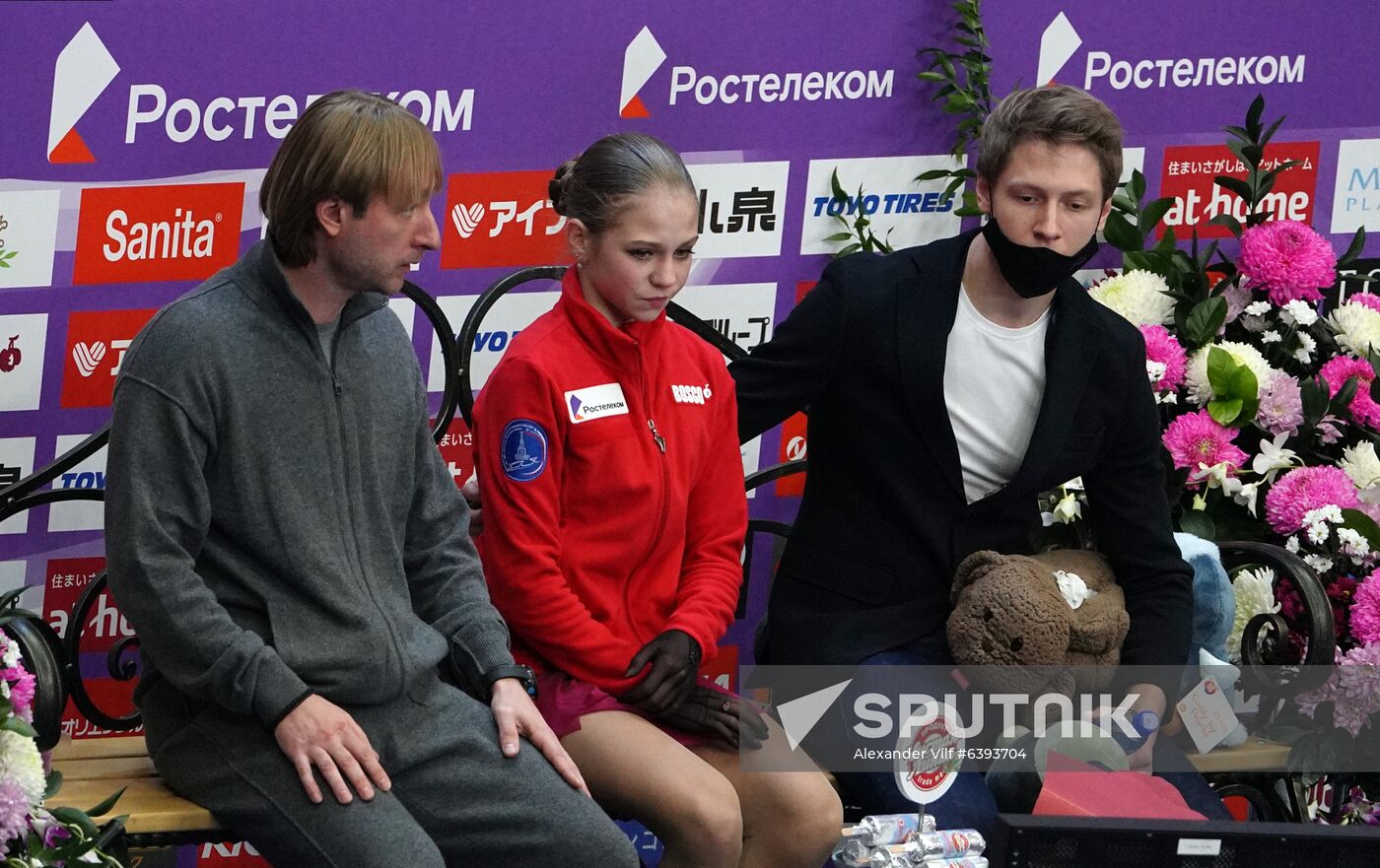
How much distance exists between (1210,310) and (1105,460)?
0.58 meters

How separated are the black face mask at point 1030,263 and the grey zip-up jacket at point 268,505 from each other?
1.00 metres

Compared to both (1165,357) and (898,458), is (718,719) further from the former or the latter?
(1165,357)

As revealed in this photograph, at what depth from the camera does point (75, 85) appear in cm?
314

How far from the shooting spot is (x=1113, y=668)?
291cm

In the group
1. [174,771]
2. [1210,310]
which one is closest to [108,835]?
[174,771]

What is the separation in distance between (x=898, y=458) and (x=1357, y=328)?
118cm

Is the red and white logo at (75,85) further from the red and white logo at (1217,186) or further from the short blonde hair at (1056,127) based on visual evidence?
the red and white logo at (1217,186)

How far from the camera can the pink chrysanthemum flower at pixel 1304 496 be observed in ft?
10.8

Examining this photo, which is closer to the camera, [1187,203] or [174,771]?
[174,771]

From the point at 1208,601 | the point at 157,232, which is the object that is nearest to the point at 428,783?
the point at 157,232

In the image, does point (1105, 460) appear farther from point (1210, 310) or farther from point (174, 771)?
point (174, 771)

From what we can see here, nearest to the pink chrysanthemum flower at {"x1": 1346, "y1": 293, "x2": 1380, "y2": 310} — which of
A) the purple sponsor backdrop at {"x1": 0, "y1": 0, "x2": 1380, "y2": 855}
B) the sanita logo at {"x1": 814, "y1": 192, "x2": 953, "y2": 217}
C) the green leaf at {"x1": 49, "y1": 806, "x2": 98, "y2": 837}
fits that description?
the purple sponsor backdrop at {"x1": 0, "y1": 0, "x2": 1380, "y2": 855}

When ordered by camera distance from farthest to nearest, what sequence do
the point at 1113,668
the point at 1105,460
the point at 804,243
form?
the point at 804,243, the point at 1105,460, the point at 1113,668

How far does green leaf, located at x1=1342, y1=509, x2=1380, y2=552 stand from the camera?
3256 millimetres
